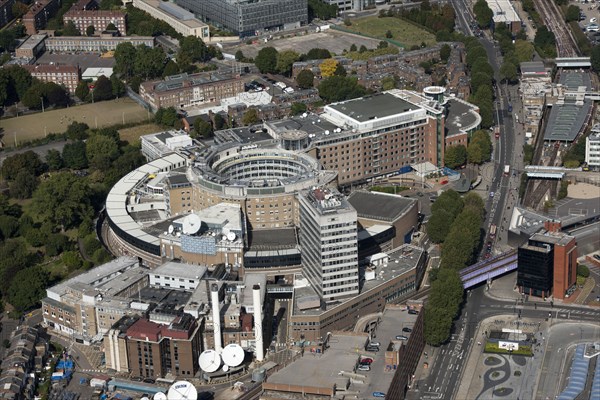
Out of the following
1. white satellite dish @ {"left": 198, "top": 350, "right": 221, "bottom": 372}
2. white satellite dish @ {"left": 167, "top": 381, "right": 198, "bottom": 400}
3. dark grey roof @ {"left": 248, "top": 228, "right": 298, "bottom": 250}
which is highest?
dark grey roof @ {"left": 248, "top": 228, "right": 298, "bottom": 250}

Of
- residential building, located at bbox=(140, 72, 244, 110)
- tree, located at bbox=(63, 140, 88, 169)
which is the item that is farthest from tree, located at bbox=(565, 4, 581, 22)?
tree, located at bbox=(63, 140, 88, 169)

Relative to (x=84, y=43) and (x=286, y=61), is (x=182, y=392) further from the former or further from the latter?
(x=84, y=43)

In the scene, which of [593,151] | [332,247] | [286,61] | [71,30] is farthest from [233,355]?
[71,30]

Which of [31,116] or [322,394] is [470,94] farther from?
[322,394]

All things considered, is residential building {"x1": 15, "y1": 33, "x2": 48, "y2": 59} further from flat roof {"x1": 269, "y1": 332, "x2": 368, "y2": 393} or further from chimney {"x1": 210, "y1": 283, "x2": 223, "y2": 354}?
flat roof {"x1": 269, "y1": 332, "x2": 368, "y2": 393}

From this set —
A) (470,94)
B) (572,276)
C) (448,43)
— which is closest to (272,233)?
(572,276)

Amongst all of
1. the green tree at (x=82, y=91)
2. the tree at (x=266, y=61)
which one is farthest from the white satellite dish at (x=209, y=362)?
the tree at (x=266, y=61)
